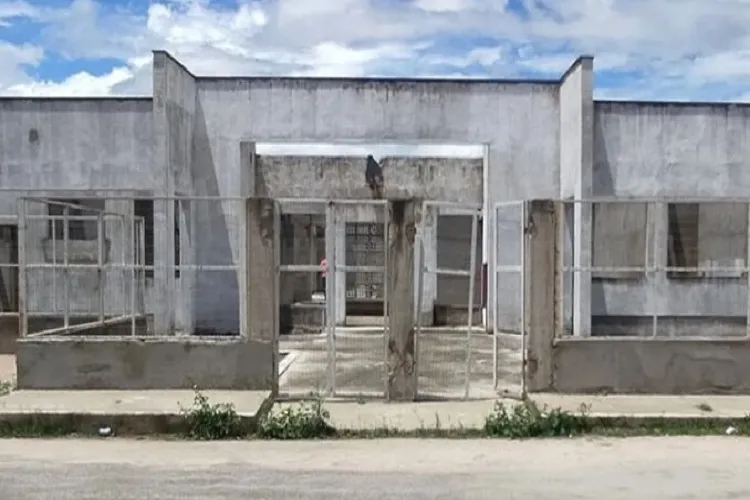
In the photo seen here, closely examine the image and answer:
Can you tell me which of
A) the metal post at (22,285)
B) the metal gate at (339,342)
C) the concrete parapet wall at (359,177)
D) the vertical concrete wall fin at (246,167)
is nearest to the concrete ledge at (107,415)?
the metal post at (22,285)

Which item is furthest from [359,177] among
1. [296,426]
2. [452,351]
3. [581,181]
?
[296,426]

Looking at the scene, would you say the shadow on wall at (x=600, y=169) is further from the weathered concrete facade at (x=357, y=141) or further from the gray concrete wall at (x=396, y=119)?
the gray concrete wall at (x=396, y=119)

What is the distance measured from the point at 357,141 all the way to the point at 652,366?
11.7m

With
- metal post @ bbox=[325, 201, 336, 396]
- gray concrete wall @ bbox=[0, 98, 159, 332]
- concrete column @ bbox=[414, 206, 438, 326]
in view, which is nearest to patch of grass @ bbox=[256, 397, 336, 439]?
metal post @ bbox=[325, 201, 336, 396]

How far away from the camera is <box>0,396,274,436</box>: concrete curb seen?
9422 millimetres

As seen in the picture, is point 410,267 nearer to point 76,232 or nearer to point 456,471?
point 456,471

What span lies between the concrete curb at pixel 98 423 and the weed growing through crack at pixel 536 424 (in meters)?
2.68

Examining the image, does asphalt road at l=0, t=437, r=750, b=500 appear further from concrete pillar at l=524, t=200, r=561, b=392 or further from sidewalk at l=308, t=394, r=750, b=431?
concrete pillar at l=524, t=200, r=561, b=392

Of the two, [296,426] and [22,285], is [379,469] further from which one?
[22,285]

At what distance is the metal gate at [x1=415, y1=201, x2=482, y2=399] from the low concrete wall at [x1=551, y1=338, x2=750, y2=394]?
4.07ft

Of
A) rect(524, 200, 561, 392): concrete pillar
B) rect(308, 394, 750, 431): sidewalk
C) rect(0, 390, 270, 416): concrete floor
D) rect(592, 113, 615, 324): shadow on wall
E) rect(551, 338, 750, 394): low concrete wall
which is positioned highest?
rect(592, 113, 615, 324): shadow on wall

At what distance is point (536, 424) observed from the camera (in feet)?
30.6

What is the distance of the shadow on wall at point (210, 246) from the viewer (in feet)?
65.4

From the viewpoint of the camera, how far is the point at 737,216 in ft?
61.0
